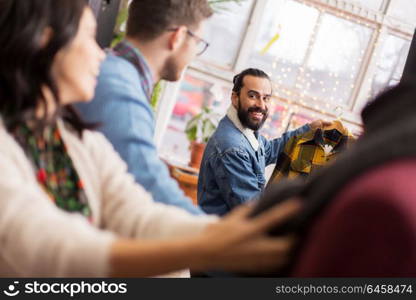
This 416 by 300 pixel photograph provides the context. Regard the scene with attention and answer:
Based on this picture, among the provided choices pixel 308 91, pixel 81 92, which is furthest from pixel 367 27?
pixel 81 92

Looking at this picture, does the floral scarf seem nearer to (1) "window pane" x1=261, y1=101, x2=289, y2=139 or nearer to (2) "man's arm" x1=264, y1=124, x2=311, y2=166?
(2) "man's arm" x1=264, y1=124, x2=311, y2=166

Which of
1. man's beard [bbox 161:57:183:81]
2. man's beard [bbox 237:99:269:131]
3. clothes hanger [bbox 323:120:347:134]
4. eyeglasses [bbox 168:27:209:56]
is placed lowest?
man's beard [bbox 237:99:269:131]

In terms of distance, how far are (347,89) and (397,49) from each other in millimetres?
668

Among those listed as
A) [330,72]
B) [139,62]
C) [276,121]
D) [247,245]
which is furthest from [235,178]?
[330,72]

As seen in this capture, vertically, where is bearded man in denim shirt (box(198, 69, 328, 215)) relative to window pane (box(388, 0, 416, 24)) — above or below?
below

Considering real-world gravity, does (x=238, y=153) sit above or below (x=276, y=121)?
above

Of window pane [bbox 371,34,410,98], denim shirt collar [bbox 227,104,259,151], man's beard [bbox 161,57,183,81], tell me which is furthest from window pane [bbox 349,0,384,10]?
man's beard [bbox 161,57,183,81]

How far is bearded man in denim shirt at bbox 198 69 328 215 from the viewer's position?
250 cm

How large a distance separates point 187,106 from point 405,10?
2.43 metres

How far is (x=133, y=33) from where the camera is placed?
1.67 metres

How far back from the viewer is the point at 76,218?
2.68ft

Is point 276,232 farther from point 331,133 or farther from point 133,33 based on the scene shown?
point 331,133

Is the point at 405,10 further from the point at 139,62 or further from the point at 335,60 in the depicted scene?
the point at 139,62

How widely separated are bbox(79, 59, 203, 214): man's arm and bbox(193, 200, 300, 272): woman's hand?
548mm
